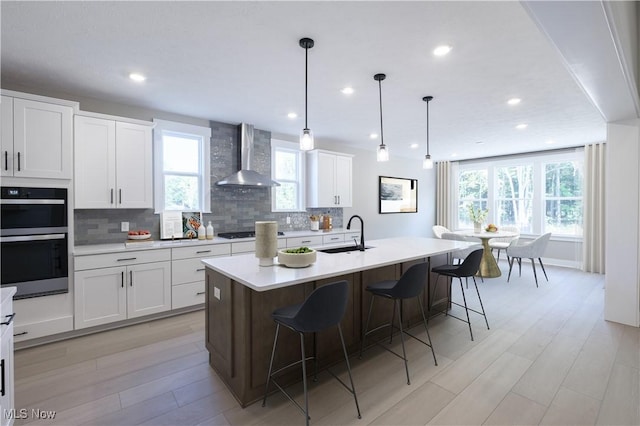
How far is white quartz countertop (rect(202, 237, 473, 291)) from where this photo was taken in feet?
6.19

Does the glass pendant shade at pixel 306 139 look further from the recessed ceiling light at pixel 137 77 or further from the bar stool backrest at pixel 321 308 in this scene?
the recessed ceiling light at pixel 137 77

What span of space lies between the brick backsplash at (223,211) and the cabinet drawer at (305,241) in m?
0.59

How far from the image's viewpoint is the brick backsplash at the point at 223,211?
3.50 metres

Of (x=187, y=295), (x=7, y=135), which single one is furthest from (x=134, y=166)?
(x=187, y=295)

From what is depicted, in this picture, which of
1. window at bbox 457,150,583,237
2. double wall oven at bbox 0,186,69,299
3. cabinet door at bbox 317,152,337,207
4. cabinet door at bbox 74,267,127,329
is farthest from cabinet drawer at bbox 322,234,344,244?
window at bbox 457,150,583,237

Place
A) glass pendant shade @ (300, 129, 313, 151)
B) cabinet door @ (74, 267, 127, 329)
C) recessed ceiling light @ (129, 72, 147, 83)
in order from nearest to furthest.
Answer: glass pendant shade @ (300, 129, 313, 151) < recessed ceiling light @ (129, 72, 147, 83) < cabinet door @ (74, 267, 127, 329)

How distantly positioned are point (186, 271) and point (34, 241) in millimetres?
1405

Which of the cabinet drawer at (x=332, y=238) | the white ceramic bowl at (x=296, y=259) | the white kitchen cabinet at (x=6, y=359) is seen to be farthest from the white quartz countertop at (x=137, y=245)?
the white ceramic bowl at (x=296, y=259)

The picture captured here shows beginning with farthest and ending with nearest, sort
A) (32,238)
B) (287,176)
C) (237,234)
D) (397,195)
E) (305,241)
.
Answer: (397,195) → (287,176) → (305,241) → (237,234) → (32,238)

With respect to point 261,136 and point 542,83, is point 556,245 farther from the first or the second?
point 261,136

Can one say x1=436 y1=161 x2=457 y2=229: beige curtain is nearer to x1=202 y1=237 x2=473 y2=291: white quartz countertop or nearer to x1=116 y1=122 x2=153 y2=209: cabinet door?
x1=202 y1=237 x2=473 y2=291: white quartz countertop

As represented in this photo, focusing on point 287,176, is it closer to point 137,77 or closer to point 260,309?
point 137,77

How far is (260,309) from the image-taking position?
6.70 feet

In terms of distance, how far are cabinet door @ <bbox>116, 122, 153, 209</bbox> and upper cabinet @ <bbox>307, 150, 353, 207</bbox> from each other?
2.55m
